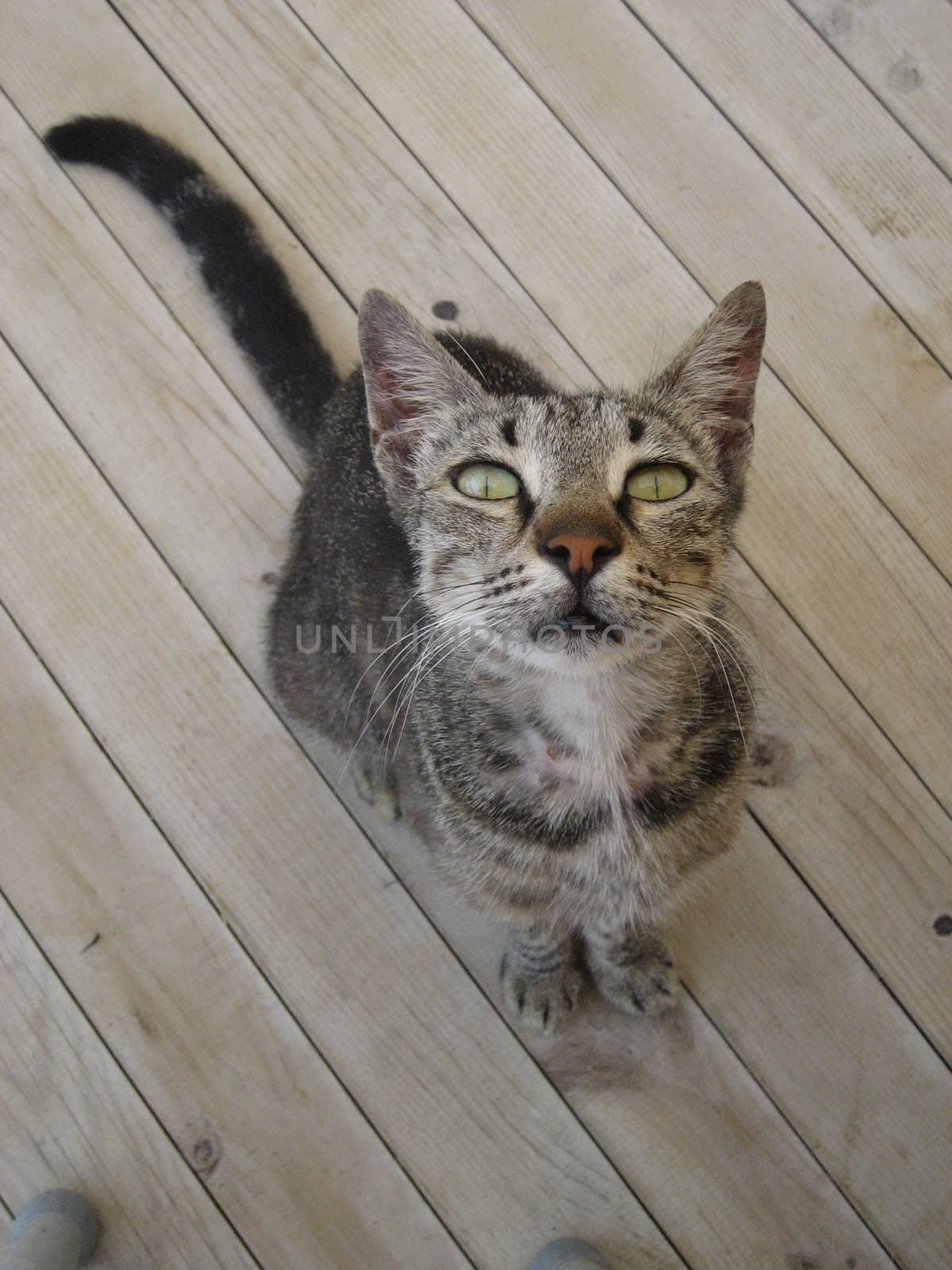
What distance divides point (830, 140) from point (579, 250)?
640 mm

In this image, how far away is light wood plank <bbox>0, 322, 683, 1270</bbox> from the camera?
1.89 metres

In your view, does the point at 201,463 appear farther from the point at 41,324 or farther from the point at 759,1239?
the point at 759,1239

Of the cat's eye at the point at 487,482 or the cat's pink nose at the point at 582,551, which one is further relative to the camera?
the cat's eye at the point at 487,482

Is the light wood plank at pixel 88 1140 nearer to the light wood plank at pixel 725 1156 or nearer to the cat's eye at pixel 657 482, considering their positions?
the light wood plank at pixel 725 1156

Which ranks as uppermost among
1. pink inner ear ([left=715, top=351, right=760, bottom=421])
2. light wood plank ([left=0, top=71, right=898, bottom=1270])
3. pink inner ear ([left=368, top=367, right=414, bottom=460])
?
pink inner ear ([left=368, top=367, right=414, bottom=460])

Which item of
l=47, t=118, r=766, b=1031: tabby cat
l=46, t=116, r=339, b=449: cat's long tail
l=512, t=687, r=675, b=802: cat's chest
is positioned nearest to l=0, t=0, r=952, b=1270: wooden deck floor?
l=46, t=116, r=339, b=449: cat's long tail

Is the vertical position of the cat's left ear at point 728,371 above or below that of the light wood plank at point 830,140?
below

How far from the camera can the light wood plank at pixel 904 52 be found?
227cm

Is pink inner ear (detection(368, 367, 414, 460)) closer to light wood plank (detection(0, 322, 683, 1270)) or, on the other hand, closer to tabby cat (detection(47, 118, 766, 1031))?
tabby cat (detection(47, 118, 766, 1031))

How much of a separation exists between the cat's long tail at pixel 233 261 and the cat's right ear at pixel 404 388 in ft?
1.85

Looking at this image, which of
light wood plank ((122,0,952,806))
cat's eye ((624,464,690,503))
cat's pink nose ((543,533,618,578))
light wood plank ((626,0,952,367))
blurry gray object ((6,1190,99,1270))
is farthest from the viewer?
light wood plank ((626,0,952,367))

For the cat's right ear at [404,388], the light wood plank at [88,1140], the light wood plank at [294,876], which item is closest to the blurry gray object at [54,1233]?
the light wood plank at [88,1140]

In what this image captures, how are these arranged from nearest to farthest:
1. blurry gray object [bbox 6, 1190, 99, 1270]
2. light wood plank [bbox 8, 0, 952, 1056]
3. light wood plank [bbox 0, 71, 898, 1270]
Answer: blurry gray object [bbox 6, 1190, 99, 1270]
light wood plank [bbox 0, 71, 898, 1270]
light wood plank [bbox 8, 0, 952, 1056]

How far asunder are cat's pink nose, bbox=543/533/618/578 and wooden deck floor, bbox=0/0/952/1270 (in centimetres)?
98
